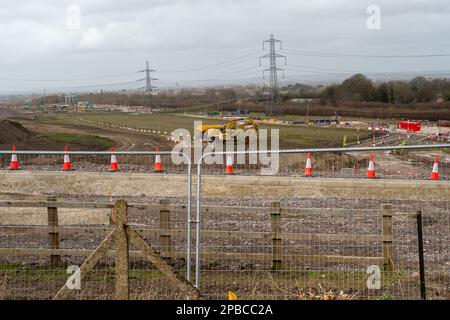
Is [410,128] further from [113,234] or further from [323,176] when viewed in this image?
[113,234]

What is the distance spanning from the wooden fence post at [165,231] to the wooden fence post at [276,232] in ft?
4.94

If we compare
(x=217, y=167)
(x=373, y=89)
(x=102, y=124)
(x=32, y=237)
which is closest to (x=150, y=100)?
(x=102, y=124)

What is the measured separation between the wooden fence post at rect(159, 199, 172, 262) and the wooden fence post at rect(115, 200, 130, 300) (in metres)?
3.23

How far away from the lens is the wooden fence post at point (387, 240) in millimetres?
7887

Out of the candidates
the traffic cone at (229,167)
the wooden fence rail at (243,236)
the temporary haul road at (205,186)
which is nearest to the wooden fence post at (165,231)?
the wooden fence rail at (243,236)

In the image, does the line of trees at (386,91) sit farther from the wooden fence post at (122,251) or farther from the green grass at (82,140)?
the wooden fence post at (122,251)

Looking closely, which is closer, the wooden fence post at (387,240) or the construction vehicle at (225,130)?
the wooden fence post at (387,240)

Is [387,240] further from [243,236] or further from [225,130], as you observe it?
[225,130]

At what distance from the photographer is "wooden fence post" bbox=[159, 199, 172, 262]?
8.52 meters

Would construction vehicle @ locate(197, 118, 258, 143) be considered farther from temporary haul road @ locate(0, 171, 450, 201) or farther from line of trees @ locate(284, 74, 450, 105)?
line of trees @ locate(284, 74, 450, 105)
